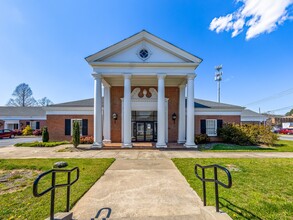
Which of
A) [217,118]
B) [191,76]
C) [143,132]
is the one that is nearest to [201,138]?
[217,118]

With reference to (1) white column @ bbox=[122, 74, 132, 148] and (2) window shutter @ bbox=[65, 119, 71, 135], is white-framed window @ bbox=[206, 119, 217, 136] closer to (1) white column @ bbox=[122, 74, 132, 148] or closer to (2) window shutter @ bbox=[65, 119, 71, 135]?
(1) white column @ bbox=[122, 74, 132, 148]

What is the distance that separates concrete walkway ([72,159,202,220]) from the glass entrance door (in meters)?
10.5

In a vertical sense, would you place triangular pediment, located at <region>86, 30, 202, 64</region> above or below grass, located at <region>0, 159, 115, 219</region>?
above

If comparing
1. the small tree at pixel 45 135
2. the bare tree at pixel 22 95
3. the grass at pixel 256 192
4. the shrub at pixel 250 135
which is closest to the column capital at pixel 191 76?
the shrub at pixel 250 135

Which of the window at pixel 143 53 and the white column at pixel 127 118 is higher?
the window at pixel 143 53

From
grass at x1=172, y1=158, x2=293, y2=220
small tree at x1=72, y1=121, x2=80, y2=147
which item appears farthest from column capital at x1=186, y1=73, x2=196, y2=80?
small tree at x1=72, y1=121, x2=80, y2=147

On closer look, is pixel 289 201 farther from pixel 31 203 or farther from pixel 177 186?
pixel 31 203

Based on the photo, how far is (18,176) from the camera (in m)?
6.50

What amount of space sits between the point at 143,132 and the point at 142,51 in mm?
7903

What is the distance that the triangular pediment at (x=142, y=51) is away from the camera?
13859 millimetres

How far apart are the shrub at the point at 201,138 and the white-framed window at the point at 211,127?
3.32 feet

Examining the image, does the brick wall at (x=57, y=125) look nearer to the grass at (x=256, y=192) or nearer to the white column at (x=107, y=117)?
the white column at (x=107, y=117)

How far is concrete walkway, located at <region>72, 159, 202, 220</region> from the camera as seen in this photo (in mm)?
3801

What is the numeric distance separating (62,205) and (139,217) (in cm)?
188
